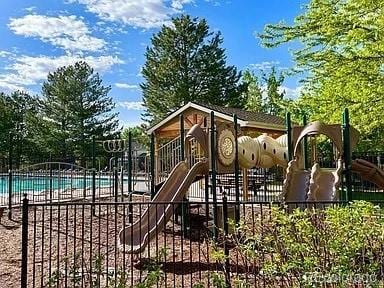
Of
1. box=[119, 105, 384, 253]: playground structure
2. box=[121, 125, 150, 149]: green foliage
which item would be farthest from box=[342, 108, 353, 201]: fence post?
box=[121, 125, 150, 149]: green foliage

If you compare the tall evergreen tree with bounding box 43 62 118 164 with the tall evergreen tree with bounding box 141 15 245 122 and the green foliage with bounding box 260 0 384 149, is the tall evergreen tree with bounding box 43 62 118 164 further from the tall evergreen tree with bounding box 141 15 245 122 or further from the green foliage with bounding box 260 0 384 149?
the green foliage with bounding box 260 0 384 149

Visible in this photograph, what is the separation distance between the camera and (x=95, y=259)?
4848mm

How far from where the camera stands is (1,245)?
8469 mm

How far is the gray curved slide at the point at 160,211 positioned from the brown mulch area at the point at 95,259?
226mm

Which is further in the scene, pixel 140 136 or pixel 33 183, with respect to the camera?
pixel 140 136

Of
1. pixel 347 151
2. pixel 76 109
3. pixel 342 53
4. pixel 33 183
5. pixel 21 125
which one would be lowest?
pixel 33 183

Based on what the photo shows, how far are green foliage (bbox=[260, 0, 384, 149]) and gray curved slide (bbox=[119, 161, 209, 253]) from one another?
12.9ft

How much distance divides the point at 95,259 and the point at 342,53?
8.42m

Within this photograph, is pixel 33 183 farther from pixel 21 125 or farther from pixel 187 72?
pixel 21 125

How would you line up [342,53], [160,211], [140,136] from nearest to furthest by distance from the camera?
[160,211]
[342,53]
[140,136]

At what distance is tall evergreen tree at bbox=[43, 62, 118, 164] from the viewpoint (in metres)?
38.3

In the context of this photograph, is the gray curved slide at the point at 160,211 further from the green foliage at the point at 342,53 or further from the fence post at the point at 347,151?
the green foliage at the point at 342,53

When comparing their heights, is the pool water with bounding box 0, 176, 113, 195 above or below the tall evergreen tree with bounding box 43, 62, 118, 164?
below

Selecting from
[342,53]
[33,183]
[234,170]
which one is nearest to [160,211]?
[234,170]
